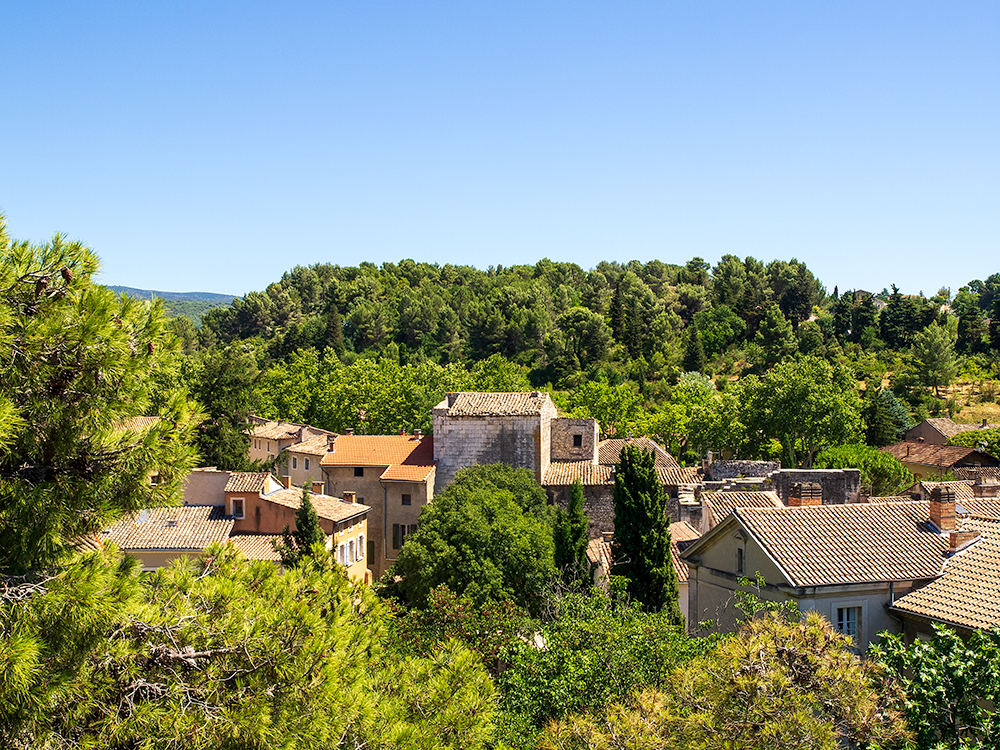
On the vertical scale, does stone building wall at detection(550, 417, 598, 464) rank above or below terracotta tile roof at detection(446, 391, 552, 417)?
below

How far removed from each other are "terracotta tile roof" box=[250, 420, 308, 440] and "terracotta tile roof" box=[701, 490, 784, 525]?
29432 mm

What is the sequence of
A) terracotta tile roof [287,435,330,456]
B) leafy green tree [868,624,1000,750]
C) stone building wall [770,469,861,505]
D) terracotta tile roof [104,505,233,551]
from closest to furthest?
leafy green tree [868,624,1000,750], terracotta tile roof [104,505,233,551], stone building wall [770,469,861,505], terracotta tile roof [287,435,330,456]

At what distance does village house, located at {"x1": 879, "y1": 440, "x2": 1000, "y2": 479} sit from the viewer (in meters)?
55.7

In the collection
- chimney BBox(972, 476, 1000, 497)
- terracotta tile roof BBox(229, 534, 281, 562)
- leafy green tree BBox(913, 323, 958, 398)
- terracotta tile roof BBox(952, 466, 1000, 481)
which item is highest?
leafy green tree BBox(913, 323, 958, 398)

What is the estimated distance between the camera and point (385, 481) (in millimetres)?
37312

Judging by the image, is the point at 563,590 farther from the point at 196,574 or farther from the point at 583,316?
the point at 583,316

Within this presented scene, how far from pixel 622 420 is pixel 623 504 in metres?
33.1

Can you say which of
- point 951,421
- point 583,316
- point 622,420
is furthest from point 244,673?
point 583,316

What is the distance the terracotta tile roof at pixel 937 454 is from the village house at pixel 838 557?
40.1 metres

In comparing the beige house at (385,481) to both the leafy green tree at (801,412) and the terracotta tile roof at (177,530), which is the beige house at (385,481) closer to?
the terracotta tile roof at (177,530)

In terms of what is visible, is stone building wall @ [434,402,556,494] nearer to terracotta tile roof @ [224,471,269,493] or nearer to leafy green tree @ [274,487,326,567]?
terracotta tile roof @ [224,471,269,493]

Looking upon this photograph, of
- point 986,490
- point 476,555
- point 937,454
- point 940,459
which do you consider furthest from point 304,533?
point 937,454

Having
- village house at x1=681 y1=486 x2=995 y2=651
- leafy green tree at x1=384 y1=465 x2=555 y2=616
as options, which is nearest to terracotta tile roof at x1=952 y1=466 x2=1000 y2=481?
leafy green tree at x1=384 y1=465 x2=555 y2=616

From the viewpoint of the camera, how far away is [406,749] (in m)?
Result: 7.93
